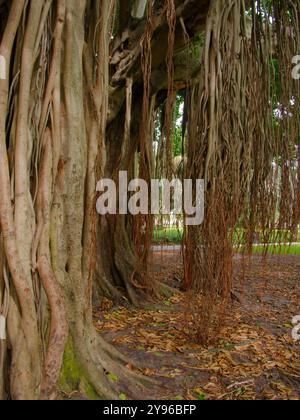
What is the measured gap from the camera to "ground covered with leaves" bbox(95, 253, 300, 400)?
7.61 ft

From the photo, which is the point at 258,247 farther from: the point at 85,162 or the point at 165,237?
the point at 85,162

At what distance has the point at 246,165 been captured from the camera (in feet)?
8.73

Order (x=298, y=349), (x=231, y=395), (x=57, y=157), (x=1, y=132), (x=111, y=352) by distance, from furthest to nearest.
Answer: (x=298, y=349) < (x=111, y=352) < (x=231, y=395) < (x=57, y=157) < (x=1, y=132)

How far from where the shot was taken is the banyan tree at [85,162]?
5.82 feet

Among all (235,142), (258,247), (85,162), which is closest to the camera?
(85,162)

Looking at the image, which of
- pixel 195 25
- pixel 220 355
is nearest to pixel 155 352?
pixel 220 355

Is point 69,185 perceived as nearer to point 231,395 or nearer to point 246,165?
point 246,165

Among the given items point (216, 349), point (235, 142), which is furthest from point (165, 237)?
point (235, 142)

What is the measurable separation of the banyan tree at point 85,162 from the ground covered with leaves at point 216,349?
0.22m

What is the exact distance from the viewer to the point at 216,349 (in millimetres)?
2918

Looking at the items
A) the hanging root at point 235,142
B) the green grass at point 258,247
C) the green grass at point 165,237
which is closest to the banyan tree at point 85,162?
the hanging root at point 235,142

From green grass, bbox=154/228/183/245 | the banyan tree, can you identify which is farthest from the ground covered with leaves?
green grass, bbox=154/228/183/245

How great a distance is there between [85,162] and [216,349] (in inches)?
65.2

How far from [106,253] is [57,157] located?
101 inches
